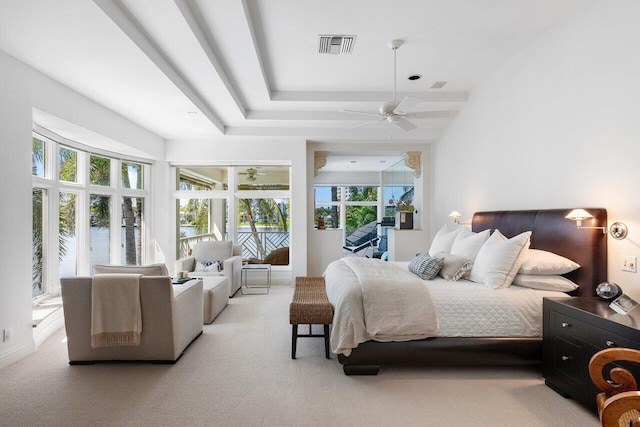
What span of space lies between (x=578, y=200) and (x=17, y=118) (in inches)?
195

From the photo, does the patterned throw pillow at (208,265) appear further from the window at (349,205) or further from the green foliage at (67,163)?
the window at (349,205)

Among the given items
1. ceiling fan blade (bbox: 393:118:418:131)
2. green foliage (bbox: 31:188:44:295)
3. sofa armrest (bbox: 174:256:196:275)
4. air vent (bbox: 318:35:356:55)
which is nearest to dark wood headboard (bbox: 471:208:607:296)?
ceiling fan blade (bbox: 393:118:418:131)

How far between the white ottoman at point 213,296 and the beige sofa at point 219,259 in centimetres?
49

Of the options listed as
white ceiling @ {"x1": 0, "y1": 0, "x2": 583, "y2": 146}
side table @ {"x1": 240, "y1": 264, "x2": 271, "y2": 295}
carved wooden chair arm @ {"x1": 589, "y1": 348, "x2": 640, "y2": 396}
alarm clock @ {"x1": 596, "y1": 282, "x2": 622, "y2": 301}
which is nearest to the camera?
carved wooden chair arm @ {"x1": 589, "y1": 348, "x2": 640, "y2": 396}

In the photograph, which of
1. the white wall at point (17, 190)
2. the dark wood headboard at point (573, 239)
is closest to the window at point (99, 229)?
the white wall at point (17, 190)

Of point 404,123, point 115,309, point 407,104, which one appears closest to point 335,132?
point 404,123

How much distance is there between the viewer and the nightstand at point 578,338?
2054mm

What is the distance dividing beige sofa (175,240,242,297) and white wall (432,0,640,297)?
3706 mm

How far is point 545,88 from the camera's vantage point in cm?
350

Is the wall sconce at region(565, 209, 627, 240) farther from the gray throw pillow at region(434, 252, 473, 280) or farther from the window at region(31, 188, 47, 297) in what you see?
the window at region(31, 188, 47, 297)

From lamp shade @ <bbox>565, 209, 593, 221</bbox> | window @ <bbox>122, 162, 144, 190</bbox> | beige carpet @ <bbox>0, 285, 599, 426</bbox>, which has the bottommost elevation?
beige carpet @ <bbox>0, 285, 599, 426</bbox>

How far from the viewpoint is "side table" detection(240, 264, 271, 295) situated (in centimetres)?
576

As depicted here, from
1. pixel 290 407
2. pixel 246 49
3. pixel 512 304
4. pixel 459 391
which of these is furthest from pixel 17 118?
pixel 512 304

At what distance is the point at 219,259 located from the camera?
5.89 metres
